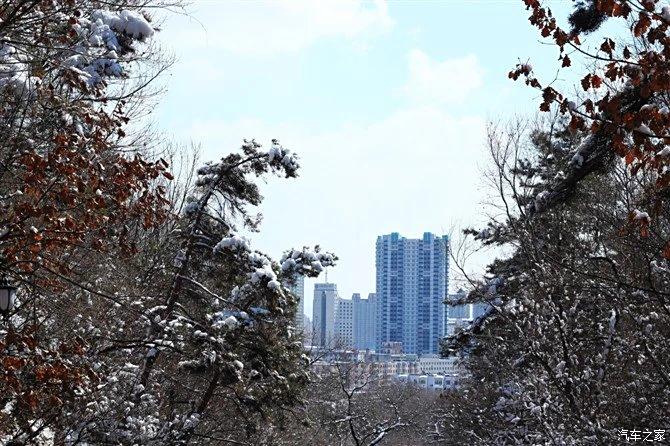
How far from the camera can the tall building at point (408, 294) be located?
164m

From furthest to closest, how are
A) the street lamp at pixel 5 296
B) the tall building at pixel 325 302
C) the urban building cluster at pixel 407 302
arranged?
the tall building at pixel 325 302, the urban building cluster at pixel 407 302, the street lamp at pixel 5 296

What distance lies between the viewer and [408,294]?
171 m

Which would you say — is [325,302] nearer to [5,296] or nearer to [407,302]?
[407,302]

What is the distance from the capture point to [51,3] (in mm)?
7488

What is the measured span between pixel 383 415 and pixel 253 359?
144ft

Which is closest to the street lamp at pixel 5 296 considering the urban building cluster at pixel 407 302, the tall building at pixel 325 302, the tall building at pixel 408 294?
the urban building cluster at pixel 407 302

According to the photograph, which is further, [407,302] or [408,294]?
[407,302]

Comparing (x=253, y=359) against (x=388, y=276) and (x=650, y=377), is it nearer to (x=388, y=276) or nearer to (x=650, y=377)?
(x=650, y=377)

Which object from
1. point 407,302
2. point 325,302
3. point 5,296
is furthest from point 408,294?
point 5,296

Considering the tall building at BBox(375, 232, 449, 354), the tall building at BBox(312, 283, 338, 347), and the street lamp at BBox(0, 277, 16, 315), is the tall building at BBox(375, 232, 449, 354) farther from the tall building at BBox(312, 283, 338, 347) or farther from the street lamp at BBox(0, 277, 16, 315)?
the street lamp at BBox(0, 277, 16, 315)

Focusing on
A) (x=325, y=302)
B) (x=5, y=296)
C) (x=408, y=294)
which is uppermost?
(x=408, y=294)

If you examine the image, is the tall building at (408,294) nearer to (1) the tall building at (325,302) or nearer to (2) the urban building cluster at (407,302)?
(2) the urban building cluster at (407,302)

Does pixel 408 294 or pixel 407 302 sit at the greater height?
pixel 408 294

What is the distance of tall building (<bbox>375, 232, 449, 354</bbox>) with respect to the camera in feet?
536
